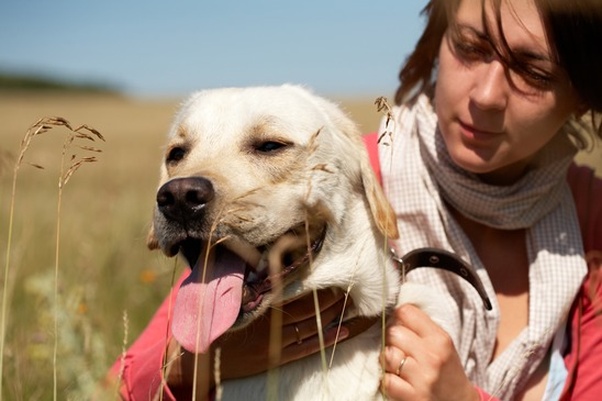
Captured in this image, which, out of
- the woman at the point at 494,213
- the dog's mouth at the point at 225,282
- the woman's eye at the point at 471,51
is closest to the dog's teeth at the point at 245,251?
the dog's mouth at the point at 225,282

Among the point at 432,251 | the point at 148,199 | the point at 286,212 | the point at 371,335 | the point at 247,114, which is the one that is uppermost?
the point at 247,114

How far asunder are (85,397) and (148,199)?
5.53 m

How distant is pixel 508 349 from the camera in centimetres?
332

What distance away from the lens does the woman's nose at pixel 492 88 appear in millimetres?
3055

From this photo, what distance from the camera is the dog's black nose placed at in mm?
2383

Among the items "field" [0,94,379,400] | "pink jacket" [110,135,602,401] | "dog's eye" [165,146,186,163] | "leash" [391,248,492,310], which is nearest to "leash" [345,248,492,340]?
"leash" [391,248,492,310]

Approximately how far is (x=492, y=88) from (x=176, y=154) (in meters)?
1.21

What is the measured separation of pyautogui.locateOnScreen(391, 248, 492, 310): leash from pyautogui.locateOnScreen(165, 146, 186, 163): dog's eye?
2.79ft

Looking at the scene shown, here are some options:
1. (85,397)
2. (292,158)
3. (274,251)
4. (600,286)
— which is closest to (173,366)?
(85,397)

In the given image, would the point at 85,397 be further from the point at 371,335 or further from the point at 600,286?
the point at 600,286

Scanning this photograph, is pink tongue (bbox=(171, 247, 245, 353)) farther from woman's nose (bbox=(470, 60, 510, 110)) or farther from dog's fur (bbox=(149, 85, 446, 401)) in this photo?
woman's nose (bbox=(470, 60, 510, 110))

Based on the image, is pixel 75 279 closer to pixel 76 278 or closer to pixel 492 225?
pixel 76 278

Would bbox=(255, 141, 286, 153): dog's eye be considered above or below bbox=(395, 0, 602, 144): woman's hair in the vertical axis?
below

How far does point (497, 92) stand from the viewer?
120 inches
